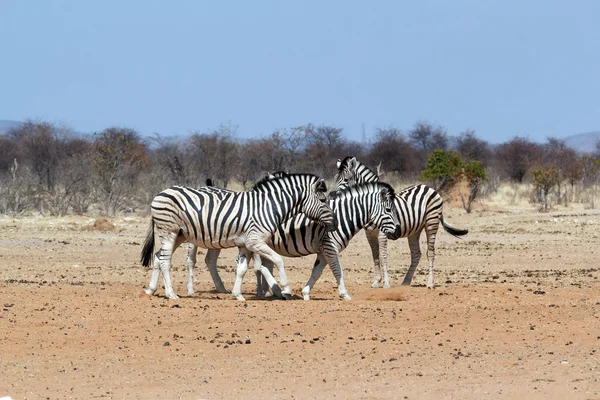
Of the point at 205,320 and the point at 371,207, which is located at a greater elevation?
the point at 371,207

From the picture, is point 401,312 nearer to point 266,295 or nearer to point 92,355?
point 266,295

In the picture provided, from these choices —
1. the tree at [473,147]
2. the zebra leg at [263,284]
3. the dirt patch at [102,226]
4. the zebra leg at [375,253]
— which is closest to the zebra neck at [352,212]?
the zebra leg at [375,253]

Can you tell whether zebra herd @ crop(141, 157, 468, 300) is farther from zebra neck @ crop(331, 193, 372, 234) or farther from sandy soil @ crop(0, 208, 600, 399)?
sandy soil @ crop(0, 208, 600, 399)

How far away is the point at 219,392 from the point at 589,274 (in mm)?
10235

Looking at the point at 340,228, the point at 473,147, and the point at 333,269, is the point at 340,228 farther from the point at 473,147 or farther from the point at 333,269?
the point at 473,147

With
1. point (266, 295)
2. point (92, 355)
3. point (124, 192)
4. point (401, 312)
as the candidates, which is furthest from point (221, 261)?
→ point (124, 192)

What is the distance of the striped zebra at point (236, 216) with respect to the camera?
500 inches

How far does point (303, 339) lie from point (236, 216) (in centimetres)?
319

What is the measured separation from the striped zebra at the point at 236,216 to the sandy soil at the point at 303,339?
632mm

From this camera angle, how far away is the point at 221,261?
19484 millimetres

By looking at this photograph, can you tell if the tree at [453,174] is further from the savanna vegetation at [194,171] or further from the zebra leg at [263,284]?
the zebra leg at [263,284]

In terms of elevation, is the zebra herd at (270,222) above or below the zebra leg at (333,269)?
above

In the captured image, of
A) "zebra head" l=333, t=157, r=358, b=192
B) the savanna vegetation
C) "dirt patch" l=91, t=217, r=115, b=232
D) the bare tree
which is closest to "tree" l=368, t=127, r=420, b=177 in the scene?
the savanna vegetation

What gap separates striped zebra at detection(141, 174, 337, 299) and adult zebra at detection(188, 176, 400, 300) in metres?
0.19
